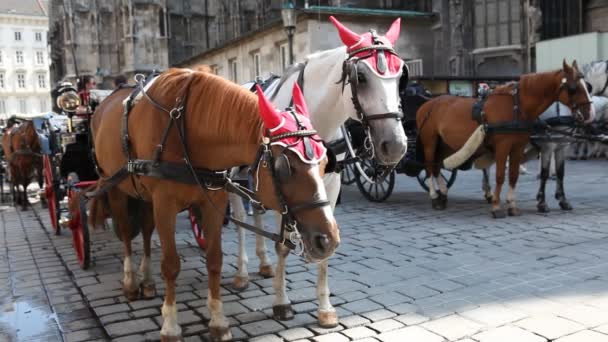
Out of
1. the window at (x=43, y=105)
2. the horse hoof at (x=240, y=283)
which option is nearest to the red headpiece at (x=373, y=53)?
the horse hoof at (x=240, y=283)

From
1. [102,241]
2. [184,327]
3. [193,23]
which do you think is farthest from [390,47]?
[193,23]

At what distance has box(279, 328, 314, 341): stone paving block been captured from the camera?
3.85 metres

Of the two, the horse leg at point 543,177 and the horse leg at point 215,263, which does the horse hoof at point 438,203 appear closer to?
the horse leg at point 543,177

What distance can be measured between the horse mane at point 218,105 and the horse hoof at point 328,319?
61.7 inches

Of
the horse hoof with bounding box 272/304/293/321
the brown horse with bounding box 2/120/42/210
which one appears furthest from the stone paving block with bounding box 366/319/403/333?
the brown horse with bounding box 2/120/42/210

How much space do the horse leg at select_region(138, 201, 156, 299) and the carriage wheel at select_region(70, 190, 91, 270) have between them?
995 millimetres

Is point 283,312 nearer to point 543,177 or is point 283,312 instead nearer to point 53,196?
point 53,196

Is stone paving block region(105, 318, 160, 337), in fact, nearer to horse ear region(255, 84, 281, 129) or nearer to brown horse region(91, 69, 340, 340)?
brown horse region(91, 69, 340, 340)

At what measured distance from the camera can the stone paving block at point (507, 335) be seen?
3.66m

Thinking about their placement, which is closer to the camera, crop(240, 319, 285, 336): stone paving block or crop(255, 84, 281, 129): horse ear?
crop(255, 84, 281, 129): horse ear

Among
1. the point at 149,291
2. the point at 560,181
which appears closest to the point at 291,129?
the point at 149,291

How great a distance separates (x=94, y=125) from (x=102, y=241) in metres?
2.76

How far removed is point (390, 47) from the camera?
144 inches

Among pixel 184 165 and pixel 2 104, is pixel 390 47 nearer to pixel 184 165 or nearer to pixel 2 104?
pixel 184 165
